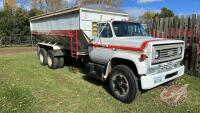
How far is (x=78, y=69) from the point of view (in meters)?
10.4

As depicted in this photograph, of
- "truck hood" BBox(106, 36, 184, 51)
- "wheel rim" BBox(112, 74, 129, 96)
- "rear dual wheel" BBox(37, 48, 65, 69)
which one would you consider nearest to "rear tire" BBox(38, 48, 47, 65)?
"rear dual wheel" BBox(37, 48, 65, 69)

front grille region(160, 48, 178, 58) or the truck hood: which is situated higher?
the truck hood

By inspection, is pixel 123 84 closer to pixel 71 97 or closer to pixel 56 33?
pixel 71 97

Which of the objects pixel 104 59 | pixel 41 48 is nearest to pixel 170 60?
pixel 104 59

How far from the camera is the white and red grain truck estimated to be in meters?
5.66

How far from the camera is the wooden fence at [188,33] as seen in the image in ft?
27.5

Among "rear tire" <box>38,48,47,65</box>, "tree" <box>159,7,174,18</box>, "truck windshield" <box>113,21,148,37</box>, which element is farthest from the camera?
"tree" <box>159,7,174,18</box>


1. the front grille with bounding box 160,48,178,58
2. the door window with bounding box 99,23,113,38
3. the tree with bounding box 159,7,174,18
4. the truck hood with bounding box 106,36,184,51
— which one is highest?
the tree with bounding box 159,7,174,18

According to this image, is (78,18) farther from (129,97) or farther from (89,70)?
(129,97)

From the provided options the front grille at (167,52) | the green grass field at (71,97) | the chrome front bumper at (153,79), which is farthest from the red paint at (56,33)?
the chrome front bumper at (153,79)

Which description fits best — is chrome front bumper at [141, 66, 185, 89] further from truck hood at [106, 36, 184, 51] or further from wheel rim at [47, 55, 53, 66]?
wheel rim at [47, 55, 53, 66]

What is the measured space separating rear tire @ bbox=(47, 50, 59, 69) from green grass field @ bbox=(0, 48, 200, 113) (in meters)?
1.60

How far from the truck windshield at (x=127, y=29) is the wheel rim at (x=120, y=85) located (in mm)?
1443

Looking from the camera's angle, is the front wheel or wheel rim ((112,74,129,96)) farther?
wheel rim ((112,74,129,96))
